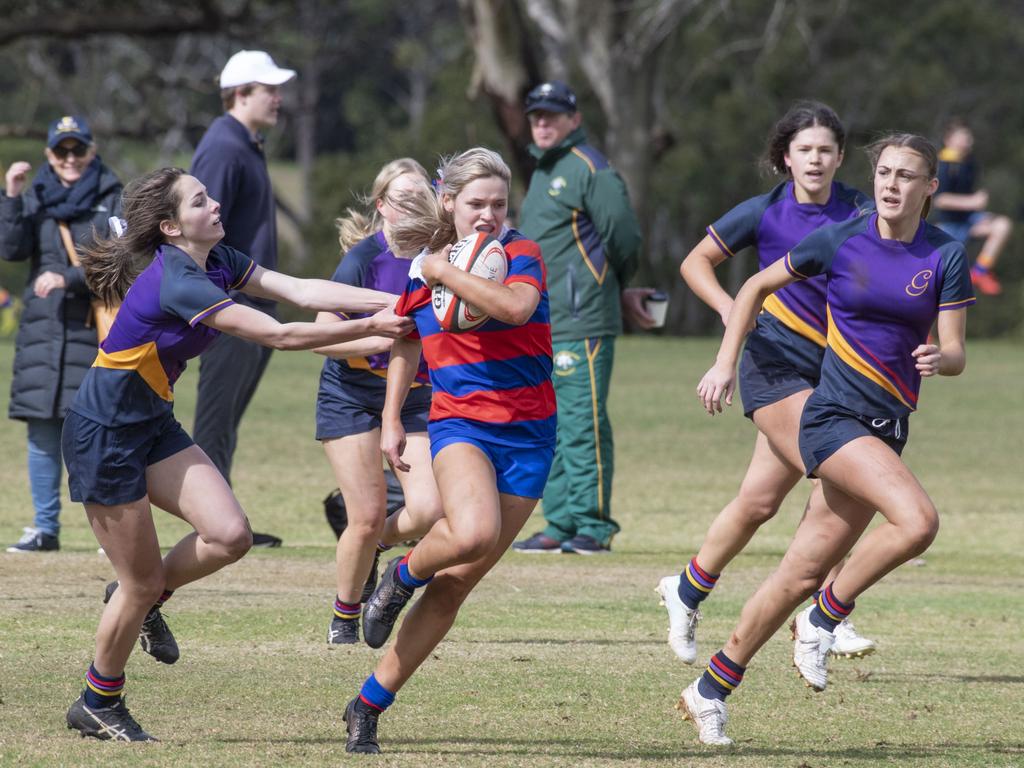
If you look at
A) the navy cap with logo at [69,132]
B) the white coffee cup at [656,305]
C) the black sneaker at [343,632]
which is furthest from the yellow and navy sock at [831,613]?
the navy cap with logo at [69,132]

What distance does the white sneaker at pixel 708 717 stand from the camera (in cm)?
587

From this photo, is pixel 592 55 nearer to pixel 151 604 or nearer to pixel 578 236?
pixel 578 236

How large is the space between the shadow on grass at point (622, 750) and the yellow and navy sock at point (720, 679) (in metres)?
0.17

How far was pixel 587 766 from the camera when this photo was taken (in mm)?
5438

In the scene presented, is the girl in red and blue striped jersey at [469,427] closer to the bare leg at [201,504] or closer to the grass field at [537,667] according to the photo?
the grass field at [537,667]

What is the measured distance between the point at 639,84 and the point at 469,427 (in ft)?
84.2

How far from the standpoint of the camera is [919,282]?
6105 mm

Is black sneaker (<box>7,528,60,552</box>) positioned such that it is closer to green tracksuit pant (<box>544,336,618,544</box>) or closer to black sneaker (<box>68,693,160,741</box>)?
green tracksuit pant (<box>544,336,618,544</box>)

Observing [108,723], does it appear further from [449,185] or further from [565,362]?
[565,362]

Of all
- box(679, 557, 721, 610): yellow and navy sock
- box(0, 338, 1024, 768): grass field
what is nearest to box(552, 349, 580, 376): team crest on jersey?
box(0, 338, 1024, 768): grass field

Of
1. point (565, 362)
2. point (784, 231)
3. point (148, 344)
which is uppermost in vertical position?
point (784, 231)

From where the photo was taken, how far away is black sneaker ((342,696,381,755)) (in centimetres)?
550

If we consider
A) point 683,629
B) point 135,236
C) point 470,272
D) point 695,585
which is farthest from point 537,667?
point 135,236

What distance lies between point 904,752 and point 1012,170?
4216 centimetres
